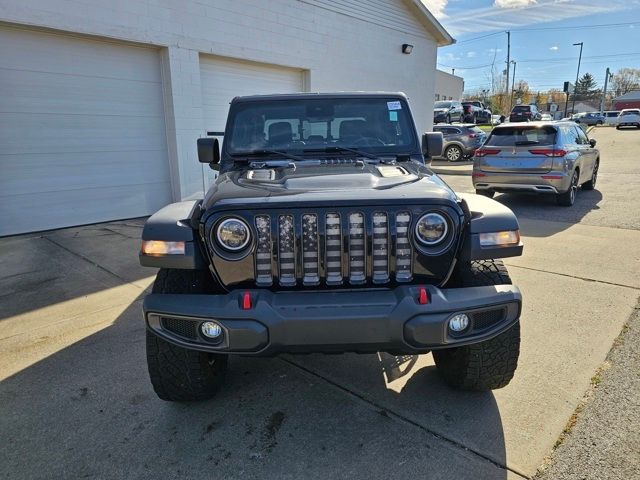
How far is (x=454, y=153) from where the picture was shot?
18734 millimetres

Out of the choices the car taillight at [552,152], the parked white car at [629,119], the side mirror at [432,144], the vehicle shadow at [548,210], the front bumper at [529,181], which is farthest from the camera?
the parked white car at [629,119]

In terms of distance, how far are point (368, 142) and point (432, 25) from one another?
12710 millimetres

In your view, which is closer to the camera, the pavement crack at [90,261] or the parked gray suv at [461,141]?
the pavement crack at [90,261]

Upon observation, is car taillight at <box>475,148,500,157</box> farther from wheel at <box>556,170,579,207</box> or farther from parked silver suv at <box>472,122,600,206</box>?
wheel at <box>556,170,579,207</box>

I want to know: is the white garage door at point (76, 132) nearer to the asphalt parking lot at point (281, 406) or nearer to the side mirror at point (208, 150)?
the asphalt parking lot at point (281, 406)

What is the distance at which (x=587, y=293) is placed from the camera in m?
4.48

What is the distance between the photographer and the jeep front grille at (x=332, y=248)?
7.52 ft

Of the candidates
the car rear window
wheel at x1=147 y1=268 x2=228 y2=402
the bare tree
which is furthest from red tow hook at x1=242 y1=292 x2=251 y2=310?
the bare tree

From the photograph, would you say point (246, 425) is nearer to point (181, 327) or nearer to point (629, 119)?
point (181, 327)

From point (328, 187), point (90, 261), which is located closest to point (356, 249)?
point (328, 187)

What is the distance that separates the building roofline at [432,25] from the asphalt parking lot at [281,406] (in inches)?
451

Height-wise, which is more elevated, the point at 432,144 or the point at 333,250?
the point at 432,144

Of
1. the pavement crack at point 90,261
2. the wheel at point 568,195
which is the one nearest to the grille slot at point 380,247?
the pavement crack at point 90,261

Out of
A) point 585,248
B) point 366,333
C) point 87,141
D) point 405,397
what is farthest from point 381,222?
point 87,141
